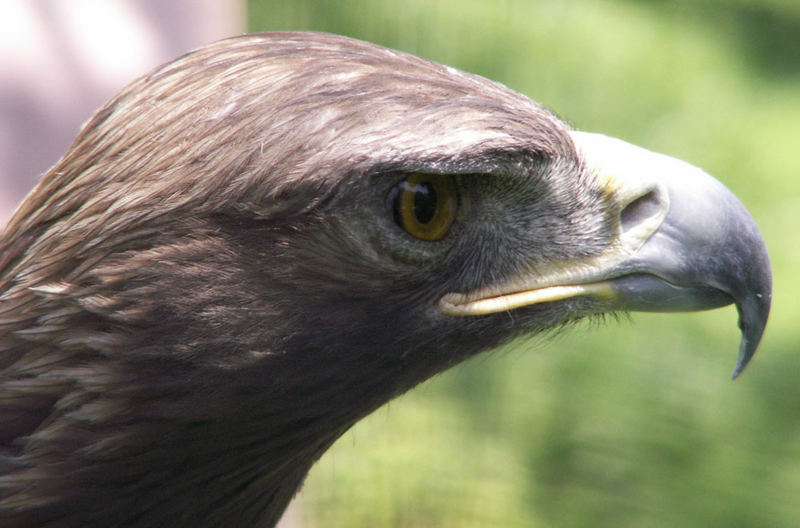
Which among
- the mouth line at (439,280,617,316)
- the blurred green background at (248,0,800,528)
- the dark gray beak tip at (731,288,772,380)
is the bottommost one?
the blurred green background at (248,0,800,528)

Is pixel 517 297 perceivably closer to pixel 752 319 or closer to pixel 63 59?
pixel 752 319

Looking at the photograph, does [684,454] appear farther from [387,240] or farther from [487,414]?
[387,240]

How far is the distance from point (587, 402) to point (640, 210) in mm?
2727

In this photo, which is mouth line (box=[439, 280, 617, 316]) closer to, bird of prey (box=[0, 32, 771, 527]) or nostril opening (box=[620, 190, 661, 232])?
bird of prey (box=[0, 32, 771, 527])

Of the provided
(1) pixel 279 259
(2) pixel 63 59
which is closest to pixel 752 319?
(1) pixel 279 259

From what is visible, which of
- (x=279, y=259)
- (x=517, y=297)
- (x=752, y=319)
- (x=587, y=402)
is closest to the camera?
(x=279, y=259)

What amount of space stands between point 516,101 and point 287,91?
469 millimetres

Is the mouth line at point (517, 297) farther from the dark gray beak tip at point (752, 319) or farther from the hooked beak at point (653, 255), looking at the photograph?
the dark gray beak tip at point (752, 319)

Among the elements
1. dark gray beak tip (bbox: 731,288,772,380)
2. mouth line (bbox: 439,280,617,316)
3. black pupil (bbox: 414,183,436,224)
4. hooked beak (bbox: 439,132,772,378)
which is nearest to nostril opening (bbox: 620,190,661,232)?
hooked beak (bbox: 439,132,772,378)

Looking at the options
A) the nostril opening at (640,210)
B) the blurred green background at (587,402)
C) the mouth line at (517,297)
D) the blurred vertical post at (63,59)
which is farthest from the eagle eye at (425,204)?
the blurred green background at (587,402)

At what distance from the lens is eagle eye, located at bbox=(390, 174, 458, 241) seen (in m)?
2.01

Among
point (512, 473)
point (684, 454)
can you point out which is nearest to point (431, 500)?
point (512, 473)

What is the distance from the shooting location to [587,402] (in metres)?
4.84

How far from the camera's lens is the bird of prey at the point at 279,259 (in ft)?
6.53
